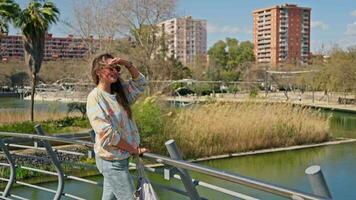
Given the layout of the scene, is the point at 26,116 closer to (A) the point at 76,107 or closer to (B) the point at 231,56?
(A) the point at 76,107

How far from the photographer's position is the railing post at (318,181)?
4.40ft

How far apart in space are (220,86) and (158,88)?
2701cm

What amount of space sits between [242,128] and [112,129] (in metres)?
12.8

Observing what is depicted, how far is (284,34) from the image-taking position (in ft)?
282

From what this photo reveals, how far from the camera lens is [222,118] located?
48.1 feet

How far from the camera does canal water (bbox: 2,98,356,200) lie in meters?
9.66

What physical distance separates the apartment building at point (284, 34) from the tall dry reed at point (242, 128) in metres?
66.7

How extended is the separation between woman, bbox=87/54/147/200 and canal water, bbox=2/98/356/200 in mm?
6471

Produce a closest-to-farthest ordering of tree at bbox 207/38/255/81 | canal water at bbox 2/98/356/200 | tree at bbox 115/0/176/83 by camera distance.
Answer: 1. canal water at bbox 2/98/356/200
2. tree at bbox 115/0/176/83
3. tree at bbox 207/38/255/81

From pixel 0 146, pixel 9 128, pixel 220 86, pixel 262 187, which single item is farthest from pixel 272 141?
pixel 220 86

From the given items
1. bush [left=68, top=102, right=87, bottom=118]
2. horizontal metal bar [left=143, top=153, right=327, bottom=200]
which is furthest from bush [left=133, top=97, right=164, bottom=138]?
horizontal metal bar [left=143, top=153, right=327, bottom=200]

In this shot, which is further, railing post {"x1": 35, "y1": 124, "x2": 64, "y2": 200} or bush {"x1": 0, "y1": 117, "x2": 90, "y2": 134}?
bush {"x1": 0, "y1": 117, "x2": 90, "y2": 134}

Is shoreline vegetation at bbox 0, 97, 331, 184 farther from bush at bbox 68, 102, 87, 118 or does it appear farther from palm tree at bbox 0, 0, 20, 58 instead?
palm tree at bbox 0, 0, 20, 58

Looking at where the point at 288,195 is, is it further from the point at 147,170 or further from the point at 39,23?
the point at 39,23
